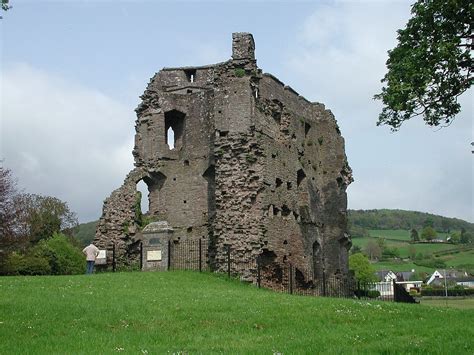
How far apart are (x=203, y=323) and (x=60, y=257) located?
34.4 meters

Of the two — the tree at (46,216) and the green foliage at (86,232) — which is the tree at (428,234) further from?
the tree at (46,216)

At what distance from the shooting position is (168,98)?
31.1 m

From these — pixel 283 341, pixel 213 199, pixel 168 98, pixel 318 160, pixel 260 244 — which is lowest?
pixel 283 341

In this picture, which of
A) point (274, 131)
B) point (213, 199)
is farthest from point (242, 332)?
point (274, 131)

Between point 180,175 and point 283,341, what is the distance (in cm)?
1977

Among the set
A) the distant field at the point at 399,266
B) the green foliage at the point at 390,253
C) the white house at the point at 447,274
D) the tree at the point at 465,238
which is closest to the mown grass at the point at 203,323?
the white house at the point at 447,274

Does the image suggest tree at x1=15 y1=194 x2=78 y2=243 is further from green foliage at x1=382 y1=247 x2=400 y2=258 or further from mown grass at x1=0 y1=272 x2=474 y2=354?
green foliage at x1=382 y1=247 x2=400 y2=258

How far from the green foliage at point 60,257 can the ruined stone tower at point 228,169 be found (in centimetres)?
1641

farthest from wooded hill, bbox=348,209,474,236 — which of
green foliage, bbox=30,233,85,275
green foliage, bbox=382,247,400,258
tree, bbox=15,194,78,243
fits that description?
green foliage, bbox=30,233,85,275

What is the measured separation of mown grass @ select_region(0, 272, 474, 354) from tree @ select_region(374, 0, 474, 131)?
6371mm

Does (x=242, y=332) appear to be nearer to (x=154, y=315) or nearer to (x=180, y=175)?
(x=154, y=315)

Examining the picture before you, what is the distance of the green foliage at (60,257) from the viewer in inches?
1740

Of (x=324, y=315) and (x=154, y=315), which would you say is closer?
(x=154, y=315)

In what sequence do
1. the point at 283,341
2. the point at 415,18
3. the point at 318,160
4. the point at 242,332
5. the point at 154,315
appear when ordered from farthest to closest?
the point at 318,160
the point at 415,18
the point at 154,315
the point at 242,332
the point at 283,341
